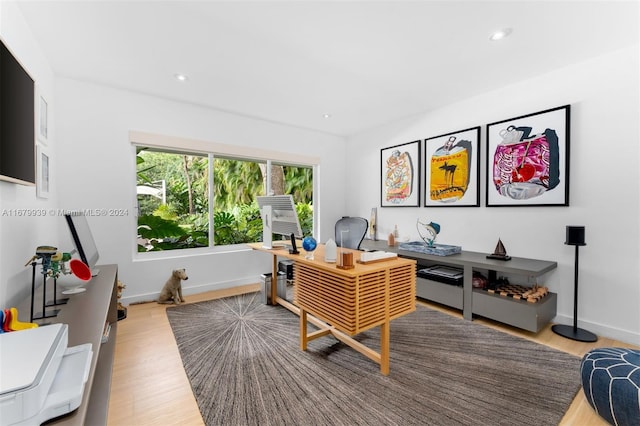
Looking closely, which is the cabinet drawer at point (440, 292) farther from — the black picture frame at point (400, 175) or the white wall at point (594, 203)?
the black picture frame at point (400, 175)

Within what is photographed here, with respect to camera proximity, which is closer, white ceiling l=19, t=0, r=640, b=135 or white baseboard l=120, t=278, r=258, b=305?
white ceiling l=19, t=0, r=640, b=135

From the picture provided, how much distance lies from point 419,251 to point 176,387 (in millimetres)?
2702

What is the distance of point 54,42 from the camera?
2.21 metres

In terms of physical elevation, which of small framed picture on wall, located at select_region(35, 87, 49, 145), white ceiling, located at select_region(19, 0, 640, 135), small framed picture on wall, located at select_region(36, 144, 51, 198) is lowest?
small framed picture on wall, located at select_region(36, 144, 51, 198)

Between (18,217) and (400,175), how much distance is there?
403 centimetres

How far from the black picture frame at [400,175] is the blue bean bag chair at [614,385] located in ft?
8.17

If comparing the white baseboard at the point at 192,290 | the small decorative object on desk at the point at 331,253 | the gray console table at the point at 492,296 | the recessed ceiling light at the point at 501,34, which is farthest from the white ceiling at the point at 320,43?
the white baseboard at the point at 192,290

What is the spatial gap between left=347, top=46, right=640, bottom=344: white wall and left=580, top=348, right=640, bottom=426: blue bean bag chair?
1.02 metres

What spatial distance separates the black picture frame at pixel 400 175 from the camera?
384 centimetres

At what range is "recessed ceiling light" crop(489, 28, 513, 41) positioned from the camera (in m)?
2.05

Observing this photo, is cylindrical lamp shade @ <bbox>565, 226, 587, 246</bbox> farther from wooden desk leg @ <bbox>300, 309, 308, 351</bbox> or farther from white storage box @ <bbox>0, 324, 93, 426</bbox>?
white storage box @ <bbox>0, 324, 93, 426</bbox>

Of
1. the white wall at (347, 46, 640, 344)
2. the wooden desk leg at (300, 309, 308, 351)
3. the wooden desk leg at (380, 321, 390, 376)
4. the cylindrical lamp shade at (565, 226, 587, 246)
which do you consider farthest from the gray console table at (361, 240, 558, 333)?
the wooden desk leg at (300, 309, 308, 351)

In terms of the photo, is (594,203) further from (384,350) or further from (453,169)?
(384,350)

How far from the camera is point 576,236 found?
2.29 metres
